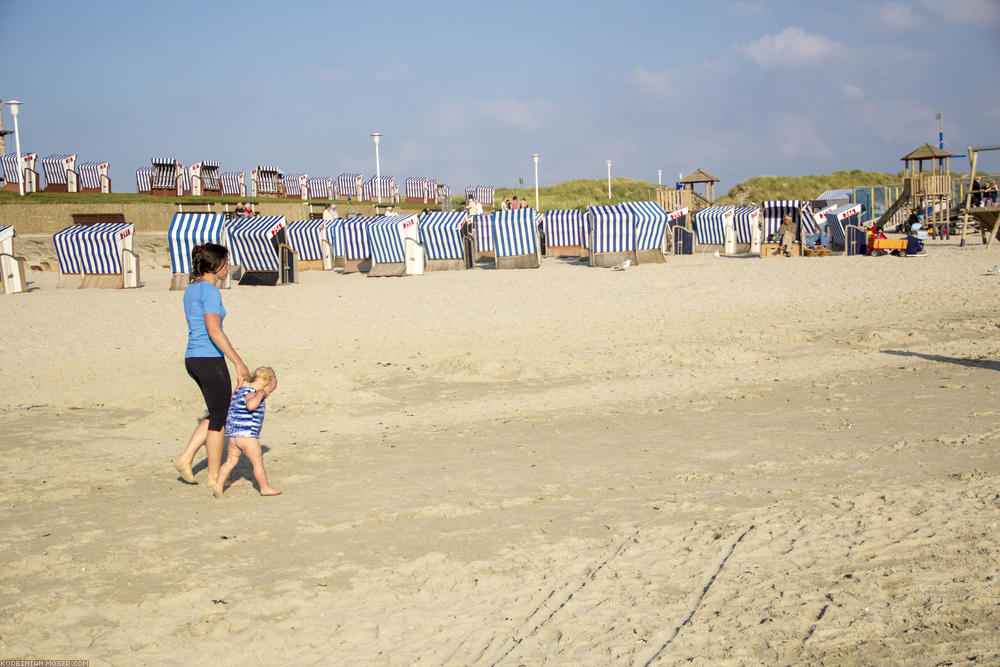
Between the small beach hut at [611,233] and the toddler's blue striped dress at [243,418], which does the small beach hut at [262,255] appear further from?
the toddler's blue striped dress at [243,418]

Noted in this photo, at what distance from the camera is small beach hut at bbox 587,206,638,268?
20.6 metres

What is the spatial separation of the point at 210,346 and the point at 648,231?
55.4 feet

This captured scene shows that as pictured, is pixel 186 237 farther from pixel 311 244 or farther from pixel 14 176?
pixel 14 176

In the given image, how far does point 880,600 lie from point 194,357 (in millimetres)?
3887

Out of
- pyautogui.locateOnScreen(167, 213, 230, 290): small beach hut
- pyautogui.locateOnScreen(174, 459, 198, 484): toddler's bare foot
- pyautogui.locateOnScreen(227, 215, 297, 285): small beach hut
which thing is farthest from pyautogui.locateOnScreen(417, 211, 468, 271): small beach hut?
pyautogui.locateOnScreen(174, 459, 198, 484): toddler's bare foot

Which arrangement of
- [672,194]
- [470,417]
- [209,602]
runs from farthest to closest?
[672,194] → [470,417] → [209,602]

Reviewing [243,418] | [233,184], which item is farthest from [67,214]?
[243,418]

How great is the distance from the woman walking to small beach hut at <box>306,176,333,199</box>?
35255 mm

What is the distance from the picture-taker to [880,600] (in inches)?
130

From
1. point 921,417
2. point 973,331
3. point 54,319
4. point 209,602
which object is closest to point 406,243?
point 54,319

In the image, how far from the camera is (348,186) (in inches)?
1601

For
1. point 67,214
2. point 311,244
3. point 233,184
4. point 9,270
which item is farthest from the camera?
point 233,184

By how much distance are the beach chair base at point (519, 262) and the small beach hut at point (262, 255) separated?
17.0 ft

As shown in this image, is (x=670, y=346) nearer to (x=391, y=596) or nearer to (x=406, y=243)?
(x=391, y=596)
